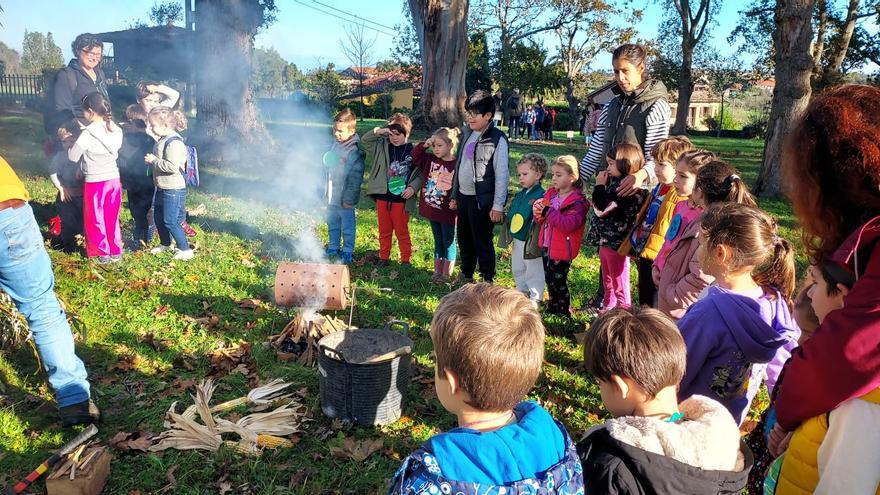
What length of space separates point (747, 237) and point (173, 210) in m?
6.16

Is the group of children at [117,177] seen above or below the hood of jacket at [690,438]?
above

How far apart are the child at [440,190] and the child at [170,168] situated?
280 cm

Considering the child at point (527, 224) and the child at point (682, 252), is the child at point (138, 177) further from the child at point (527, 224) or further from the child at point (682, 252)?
the child at point (682, 252)

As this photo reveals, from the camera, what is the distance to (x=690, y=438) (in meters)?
1.89

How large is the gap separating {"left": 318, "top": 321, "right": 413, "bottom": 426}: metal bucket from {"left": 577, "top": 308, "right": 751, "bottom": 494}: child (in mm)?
1858

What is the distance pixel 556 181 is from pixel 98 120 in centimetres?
507

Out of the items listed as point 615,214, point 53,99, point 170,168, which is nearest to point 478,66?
point 53,99

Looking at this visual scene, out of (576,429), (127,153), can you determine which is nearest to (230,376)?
(576,429)

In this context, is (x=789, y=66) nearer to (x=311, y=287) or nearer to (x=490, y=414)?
(x=311, y=287)

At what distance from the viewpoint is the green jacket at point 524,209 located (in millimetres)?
5570

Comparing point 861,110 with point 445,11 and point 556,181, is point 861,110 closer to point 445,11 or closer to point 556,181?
point 556,181

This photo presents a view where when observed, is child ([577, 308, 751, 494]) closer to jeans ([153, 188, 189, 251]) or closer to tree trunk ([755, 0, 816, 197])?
jeans ([153, 188, 189, 251])

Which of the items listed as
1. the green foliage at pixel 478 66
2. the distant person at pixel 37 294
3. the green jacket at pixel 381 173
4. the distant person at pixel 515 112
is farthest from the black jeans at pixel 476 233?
the green foliage at pixel 478 66

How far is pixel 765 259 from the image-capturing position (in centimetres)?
289
